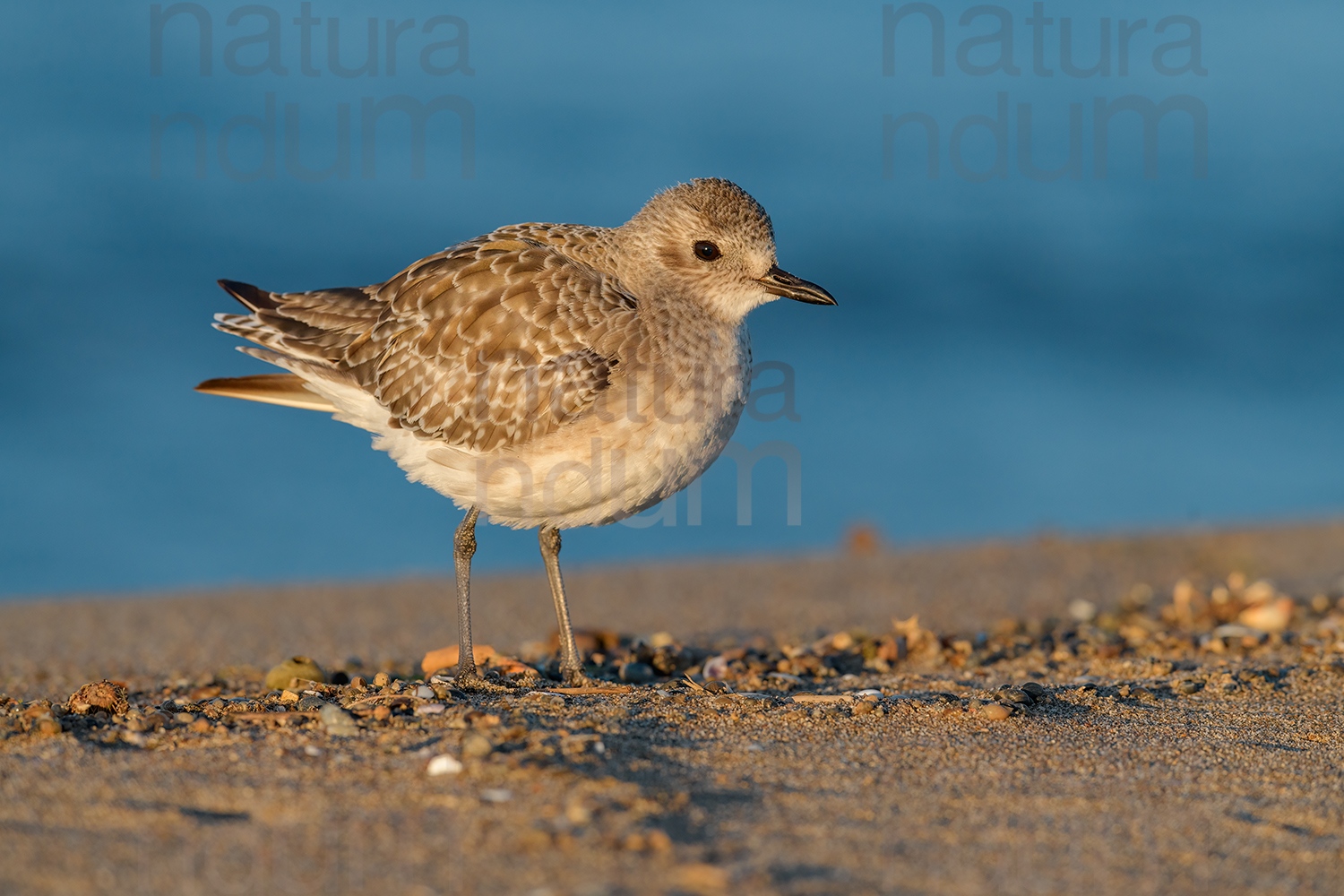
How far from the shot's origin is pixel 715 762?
160 inches

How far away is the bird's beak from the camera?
20.7 ft

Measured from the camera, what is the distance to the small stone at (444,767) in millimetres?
3777

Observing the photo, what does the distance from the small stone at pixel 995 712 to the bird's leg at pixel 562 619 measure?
1.64 m

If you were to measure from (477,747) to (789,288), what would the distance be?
10.4 ft

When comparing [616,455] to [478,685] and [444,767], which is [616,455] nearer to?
[478,685]

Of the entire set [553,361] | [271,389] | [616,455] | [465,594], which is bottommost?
[465,594]

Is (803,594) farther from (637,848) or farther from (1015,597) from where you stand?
(637,848)

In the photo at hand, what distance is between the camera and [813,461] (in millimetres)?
14352

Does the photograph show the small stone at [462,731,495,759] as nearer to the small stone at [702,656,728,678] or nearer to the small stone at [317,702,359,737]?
the small stone at [317,702,359,737]

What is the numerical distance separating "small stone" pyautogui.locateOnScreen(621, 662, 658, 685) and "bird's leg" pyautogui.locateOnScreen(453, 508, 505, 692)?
2.34 ft

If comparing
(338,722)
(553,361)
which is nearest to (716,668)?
(553,361)

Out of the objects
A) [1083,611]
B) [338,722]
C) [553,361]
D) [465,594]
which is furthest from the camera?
[1083,611]

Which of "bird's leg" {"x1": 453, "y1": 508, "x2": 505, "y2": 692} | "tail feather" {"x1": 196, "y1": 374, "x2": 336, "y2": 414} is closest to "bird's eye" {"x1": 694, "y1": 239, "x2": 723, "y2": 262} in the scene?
"bird's leg" {"x1": 453, "y1": 508, "x2": 505, "y2": 692}

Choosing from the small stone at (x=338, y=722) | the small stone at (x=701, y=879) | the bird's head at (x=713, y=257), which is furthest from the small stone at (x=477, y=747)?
the bird's head at (x=713, y=257)
